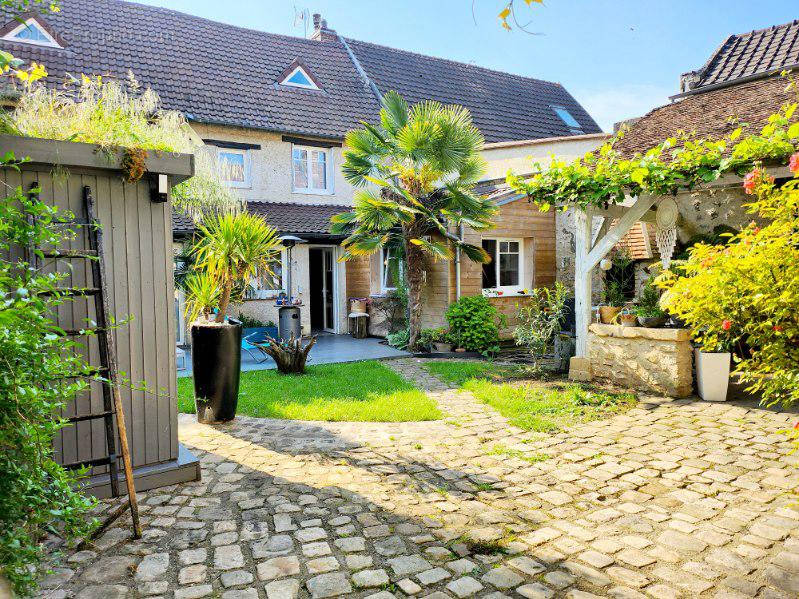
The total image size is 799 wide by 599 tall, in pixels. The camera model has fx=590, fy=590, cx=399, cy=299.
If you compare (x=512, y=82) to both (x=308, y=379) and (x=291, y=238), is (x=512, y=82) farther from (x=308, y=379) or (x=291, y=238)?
(x=308, y=379)

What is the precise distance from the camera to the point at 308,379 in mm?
9234

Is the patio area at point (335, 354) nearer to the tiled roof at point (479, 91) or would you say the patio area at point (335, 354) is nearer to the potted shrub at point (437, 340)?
the potted shrub at point (437, 340)

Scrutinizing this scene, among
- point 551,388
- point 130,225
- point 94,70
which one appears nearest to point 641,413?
point 551,388

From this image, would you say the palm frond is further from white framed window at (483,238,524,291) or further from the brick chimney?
the brick chimney

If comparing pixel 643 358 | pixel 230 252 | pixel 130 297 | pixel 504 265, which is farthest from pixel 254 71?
pixel 130 297

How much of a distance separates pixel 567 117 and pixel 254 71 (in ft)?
37.0

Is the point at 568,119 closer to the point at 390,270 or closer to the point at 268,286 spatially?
the point at 390,270

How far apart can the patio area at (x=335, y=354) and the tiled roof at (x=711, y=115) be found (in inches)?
232

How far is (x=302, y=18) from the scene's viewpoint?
20.5m

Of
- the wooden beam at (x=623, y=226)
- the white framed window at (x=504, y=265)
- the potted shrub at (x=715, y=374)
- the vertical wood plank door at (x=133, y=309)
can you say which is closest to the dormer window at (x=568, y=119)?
the white framed window at (x=504, y=265)

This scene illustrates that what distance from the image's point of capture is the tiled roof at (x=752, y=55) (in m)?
12.6

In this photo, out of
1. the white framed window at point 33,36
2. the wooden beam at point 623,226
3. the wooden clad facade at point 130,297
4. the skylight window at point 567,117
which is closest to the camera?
the wooden clad facade at point 130,297

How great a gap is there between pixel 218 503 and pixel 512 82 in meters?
20.7

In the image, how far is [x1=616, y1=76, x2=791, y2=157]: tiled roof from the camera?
816 cm
